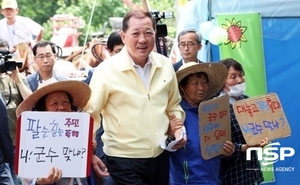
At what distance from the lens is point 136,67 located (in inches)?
198

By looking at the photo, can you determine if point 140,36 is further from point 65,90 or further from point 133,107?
point 65,90

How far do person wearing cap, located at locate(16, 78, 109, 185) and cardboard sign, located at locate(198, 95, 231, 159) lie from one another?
0.80 meters

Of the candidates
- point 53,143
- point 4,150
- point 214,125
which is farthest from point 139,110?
point 4,150

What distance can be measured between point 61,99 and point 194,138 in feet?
3.60

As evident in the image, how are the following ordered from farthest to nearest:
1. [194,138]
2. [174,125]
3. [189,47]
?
[189,47], [194,138], [174,125]

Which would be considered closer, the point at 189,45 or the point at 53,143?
the point at 53,143

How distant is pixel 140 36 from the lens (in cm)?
493

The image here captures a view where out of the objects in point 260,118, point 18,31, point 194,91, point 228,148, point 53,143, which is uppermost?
point 18,31

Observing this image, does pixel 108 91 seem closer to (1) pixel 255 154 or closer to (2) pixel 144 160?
(2) pixel 144 160

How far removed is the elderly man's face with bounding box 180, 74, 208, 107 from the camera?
5480 millimetres

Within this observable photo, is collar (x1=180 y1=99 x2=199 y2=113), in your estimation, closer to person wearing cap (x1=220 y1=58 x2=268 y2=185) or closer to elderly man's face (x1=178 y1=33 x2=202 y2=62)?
person wearing cap (x1=220 y1=58 x2=268 y2=185)

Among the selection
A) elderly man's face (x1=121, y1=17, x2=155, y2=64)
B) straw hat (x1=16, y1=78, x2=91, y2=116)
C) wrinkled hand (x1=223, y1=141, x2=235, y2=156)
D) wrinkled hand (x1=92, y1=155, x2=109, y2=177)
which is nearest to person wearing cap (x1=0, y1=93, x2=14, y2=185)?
straw hat (x1=16, y1=78, x2=91, y2=116)

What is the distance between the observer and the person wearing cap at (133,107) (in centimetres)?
490

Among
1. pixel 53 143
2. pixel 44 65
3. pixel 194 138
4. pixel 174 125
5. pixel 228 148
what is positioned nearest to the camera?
pixel 53 143
